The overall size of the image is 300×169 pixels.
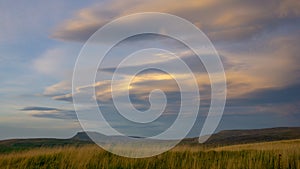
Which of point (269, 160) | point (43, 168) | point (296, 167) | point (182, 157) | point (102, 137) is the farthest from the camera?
point (102, 137)

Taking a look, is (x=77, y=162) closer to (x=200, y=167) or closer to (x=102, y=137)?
(x=200, y=167)

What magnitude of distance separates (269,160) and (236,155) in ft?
7.69

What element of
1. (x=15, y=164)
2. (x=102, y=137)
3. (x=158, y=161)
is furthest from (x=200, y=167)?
(x=102, y=137)

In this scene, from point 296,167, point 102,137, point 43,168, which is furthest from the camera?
point 102,137

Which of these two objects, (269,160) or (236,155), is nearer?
(269,160)

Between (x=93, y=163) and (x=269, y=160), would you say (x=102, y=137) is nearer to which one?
(x=93, y=163)

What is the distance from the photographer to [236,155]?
18.1 m

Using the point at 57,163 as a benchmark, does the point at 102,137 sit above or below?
above

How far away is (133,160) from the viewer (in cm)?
1617

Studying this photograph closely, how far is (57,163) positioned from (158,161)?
4111mm

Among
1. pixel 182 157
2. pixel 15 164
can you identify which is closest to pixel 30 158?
pixel 15 164

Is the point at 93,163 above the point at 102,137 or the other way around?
the other way around

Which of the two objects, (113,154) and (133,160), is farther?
(113,154)

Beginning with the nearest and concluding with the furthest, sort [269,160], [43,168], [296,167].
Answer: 1. [296,167]
2. [43,168]
3. [269,160]
